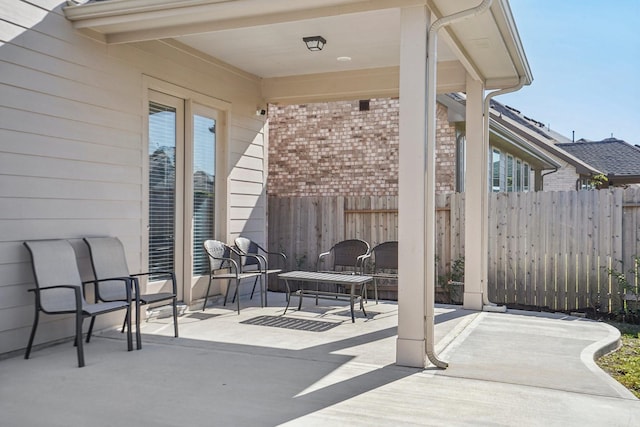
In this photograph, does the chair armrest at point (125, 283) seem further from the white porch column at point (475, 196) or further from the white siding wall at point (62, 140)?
the white porch column at point (475, 196)

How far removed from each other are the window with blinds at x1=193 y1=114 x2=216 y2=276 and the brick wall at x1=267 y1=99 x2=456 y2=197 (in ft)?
11.9

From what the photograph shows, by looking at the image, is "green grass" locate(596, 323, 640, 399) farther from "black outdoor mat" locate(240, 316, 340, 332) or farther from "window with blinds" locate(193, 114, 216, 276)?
"window with blinds" locate(193, 114, 216, 276)

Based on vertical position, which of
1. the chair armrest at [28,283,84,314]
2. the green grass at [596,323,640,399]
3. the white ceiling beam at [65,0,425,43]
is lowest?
the green grass at [596,323,640,399]

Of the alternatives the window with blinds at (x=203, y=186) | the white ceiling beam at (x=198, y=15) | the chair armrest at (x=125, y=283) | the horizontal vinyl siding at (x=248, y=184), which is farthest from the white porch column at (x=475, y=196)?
the chair armrest at (x=125, y=283)

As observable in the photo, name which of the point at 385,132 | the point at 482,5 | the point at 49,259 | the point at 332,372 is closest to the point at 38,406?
the point at 49,259

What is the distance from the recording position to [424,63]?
14.8ft

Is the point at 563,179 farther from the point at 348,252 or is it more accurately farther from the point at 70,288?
the point at 70,288

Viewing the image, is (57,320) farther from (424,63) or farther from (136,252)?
(424,63)

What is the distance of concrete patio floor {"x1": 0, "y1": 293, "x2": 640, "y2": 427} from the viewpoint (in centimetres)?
343

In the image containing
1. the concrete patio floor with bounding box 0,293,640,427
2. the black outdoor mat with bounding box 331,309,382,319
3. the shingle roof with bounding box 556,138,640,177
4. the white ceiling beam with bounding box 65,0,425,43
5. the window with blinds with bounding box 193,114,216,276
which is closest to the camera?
the concrete patio floor with bounding box 0,293,640,427

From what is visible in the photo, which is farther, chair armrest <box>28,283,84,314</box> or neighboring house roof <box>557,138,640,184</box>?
neighboring house roof <box>557,138,640,184</box>

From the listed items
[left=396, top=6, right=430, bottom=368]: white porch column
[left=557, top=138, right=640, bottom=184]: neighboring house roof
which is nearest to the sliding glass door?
[left=396, top=6, right=430, bottom=368]: white porch column

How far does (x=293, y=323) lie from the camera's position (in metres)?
6.20

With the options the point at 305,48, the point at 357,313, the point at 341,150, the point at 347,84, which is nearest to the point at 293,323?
the point at 357,313
